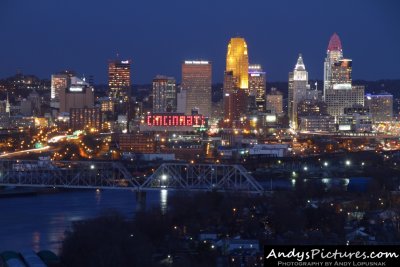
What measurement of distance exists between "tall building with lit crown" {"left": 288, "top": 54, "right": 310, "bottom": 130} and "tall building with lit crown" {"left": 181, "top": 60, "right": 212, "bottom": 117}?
4615mm

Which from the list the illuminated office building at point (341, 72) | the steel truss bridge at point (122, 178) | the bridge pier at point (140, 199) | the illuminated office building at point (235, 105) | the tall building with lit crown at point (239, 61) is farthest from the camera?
the illuminated office building at point (341, 72)

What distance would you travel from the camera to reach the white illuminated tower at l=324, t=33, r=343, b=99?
55.9 metres

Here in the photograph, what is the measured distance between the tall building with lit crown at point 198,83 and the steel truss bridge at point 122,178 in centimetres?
2634

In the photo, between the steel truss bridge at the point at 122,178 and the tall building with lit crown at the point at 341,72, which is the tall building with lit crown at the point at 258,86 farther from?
the steel truss bridge at the point at 122,178

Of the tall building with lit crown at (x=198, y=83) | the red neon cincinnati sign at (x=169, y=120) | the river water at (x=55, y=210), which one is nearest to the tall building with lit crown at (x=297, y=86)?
the tall building with lit crown at (x=198, y=83)

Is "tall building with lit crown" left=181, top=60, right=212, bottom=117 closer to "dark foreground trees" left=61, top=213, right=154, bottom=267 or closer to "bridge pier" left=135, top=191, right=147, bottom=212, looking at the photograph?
"bridge pier" left=135, top=191, right=147, bottom=212

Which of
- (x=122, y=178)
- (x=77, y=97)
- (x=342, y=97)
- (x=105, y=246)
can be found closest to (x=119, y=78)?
(x=77, y=97)

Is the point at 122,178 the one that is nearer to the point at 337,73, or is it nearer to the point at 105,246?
the point at 105,246

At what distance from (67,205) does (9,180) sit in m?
2.29

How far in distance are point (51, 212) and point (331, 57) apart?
135 ft

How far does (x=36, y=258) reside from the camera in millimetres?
11523

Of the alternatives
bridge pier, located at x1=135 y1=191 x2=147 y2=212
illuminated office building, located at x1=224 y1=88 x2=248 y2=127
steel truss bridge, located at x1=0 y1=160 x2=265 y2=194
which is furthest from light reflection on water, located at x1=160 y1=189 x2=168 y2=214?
illuminated office building, located at x1=224 y1=88 x2=248 y2=127

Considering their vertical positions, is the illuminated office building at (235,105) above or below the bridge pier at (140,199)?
above

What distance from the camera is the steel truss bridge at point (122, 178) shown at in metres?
18.7
